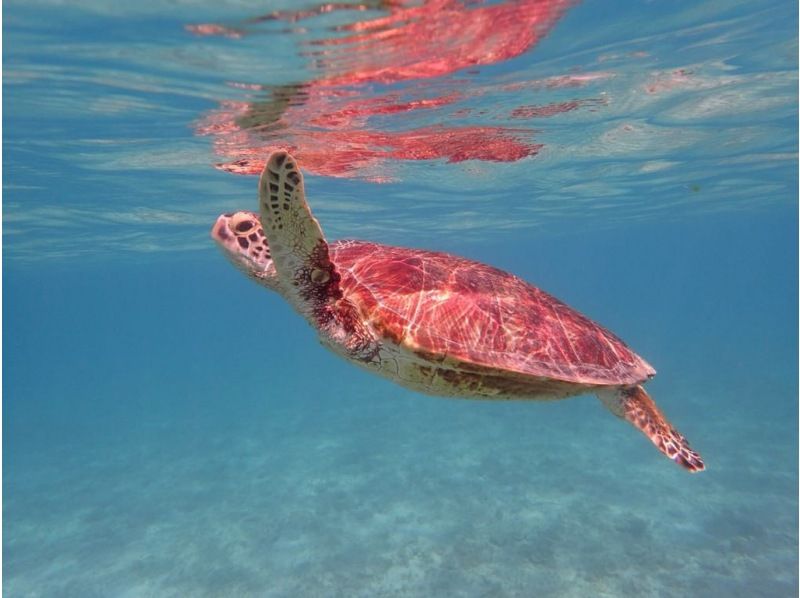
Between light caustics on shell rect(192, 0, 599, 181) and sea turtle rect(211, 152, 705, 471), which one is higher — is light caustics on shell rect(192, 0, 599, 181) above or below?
above

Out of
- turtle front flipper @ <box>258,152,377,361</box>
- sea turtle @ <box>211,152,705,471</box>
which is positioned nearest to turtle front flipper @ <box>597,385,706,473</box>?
sea turtle @ <box>211,152,705,471</box>

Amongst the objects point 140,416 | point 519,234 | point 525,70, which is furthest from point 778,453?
point 140,416

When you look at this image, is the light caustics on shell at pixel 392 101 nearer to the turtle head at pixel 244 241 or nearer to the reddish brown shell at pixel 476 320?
the turtle head at pixel 244 241

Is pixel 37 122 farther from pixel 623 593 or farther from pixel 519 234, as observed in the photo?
pixel 519 234

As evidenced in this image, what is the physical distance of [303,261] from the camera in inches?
182

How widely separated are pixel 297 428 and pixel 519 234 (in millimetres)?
26900

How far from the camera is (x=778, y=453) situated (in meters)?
15.8

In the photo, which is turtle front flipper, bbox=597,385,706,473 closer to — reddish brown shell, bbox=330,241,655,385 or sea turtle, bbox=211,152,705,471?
sea turtle, bbox=211,152,705,471

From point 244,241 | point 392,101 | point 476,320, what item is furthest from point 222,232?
point 392,101

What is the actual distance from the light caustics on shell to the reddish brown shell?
4522mm

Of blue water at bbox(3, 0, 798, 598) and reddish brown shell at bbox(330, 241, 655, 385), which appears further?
blue water at bbox(3, 0, 798, 598)

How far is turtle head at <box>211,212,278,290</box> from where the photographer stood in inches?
202

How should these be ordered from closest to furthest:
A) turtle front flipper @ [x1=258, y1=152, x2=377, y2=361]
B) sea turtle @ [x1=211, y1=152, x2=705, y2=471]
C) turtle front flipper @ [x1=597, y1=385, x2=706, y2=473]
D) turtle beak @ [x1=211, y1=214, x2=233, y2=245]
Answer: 1. turtle front flipper @ [x1=258, y1=152, x2=377, y2=361]
2. sea turtle @ [x1=211, y1=152, x2=705, y2=471]
3. turtle beak @ [x1=211, y1=214, x2=233, y2=245]
4. turtle front flipper @ [x1=597, y1=385, x2=706, y2=473]

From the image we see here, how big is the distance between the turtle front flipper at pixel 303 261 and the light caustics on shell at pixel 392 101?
4779 mm
